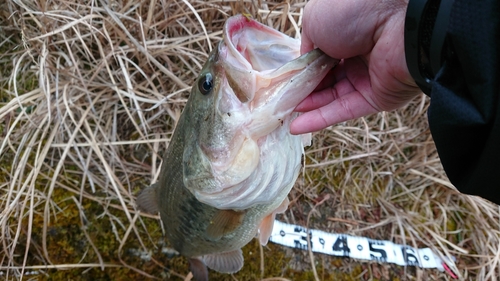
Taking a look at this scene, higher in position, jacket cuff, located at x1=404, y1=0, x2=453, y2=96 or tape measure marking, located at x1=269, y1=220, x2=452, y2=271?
jacket cuff, located at x1=404, y1=0, x2=453, y2=96

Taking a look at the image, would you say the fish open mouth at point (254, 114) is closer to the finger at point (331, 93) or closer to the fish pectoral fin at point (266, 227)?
the finger at point (331, 93)

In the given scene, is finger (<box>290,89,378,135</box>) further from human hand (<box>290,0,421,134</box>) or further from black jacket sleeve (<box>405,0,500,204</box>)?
black jacket sleeve (<box>405,0,500,204</box>)

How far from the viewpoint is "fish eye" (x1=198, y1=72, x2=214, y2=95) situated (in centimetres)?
131

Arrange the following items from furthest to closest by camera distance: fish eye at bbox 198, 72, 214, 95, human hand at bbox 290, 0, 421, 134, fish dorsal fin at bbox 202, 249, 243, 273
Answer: fish dorsal fin at bbox 202, 249, 243, 273 < fish eye at bbox 198, 72, 214, 95 < human hand at bbox 290, 0, 421, 134

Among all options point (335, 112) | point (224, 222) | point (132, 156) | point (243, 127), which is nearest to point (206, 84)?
point (243, 127)

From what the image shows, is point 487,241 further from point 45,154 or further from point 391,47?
point 45,154

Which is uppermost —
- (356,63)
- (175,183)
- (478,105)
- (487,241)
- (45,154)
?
(478,105)

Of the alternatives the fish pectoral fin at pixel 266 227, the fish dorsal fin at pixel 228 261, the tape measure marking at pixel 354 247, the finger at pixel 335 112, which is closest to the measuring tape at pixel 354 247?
the tape measure marking at pixel 354 247

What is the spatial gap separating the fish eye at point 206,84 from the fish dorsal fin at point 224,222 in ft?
1.65

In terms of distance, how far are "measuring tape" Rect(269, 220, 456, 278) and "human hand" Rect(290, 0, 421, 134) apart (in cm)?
129

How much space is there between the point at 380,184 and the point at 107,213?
188 cm

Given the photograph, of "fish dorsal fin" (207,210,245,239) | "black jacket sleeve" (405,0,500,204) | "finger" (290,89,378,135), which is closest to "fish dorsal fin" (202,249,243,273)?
"fish dorsal fin" (207,210,245,239)

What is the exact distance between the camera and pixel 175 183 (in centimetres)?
170

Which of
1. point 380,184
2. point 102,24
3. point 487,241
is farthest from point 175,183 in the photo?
point 487,241
